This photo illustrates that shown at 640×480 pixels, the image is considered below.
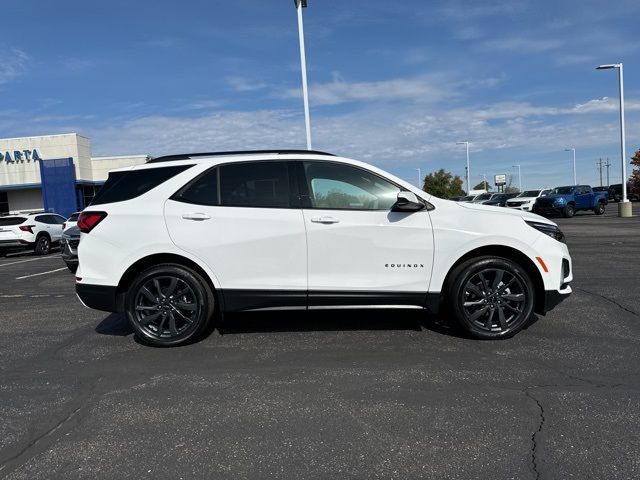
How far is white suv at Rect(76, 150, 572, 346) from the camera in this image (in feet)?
16.0

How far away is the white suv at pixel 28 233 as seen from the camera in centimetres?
1828

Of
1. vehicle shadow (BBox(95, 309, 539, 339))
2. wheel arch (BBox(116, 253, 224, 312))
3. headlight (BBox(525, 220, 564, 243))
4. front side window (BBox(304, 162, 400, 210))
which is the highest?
front side window (BBox(304, 162, 400, 210))

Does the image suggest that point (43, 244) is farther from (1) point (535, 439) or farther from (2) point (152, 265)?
(1) point (535, 439)

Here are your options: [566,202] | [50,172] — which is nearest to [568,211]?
[566,202]

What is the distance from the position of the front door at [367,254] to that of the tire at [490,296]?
345 millimetres

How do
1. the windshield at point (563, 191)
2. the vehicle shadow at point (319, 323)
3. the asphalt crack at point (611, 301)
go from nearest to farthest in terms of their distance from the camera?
the vehicle shadow at point (319, 323)
the asphalt crack at point (611, 301)
the windshield at point (563, 191)

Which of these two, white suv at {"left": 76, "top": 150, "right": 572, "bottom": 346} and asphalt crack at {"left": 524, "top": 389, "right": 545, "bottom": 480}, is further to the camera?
white suv at {"left": 76, "top": 150, "right": 572, "bottom": 346}

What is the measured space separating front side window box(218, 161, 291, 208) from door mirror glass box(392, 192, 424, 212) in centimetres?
105

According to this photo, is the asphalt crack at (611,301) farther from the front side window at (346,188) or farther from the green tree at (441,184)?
the green tree at (441,184)

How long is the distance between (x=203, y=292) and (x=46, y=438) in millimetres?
1924

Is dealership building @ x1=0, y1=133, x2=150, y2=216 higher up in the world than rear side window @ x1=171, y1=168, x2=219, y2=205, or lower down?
higher up

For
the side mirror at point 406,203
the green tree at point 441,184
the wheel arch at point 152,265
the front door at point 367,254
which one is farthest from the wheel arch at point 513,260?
the green tree at point 441,184

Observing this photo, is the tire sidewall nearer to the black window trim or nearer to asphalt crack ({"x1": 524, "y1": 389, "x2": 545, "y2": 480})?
the black window trim

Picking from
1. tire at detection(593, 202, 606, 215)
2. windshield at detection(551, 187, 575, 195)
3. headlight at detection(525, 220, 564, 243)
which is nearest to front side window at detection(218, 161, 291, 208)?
headlight at detection(525, 220, 564, 243)
